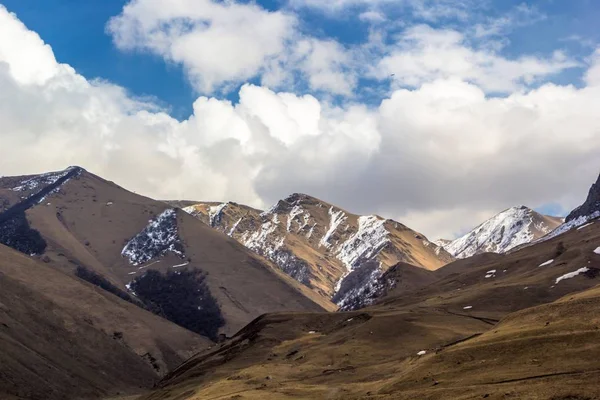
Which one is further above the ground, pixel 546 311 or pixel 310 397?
pixel 546 311

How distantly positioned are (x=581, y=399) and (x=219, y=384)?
263 feet

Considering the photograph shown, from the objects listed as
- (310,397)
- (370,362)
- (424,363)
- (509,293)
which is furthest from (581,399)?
(509,293)

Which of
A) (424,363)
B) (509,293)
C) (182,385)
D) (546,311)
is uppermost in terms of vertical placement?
(509,293)

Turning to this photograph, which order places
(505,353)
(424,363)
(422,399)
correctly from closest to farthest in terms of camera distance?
1. (422,399)
2. (505,353)
3. (424,363)

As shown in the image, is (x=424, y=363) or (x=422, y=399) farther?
(x=424, y=363)

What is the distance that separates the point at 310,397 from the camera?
8919cm

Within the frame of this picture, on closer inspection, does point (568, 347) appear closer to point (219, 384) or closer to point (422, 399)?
point (422, 399)

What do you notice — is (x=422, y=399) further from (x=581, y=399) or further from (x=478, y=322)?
(x=478, y=322)

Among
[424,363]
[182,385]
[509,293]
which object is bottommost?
[182,385]

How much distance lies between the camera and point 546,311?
88125 mm

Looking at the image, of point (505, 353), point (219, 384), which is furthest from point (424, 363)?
point (219, 384)

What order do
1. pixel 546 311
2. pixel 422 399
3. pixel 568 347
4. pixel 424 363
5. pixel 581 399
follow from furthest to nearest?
pixel 546 311 < pixel 424 363 < pixel 568 347 < pixel 422 399 < pixel 581 399

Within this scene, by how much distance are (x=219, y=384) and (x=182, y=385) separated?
5506 cm

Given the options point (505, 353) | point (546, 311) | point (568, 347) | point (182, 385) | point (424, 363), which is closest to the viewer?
point (568, 347)
